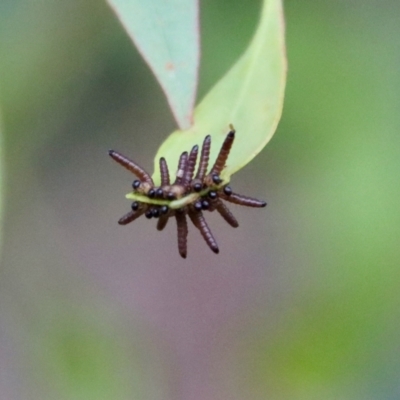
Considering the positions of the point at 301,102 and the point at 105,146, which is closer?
the point at 301,102

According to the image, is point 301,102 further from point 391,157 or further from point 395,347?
point 395,347

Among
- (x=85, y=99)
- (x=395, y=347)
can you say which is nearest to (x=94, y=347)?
(x=85, y=99)

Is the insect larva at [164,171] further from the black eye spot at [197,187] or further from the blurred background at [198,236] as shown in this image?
the blurred background at [198,236]

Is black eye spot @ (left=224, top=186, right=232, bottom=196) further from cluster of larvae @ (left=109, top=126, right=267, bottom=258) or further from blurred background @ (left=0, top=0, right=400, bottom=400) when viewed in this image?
blurred background @ (left=0, top=0, right=400, bottom=400)

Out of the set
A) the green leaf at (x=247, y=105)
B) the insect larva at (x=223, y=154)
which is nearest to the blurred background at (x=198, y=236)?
the green leaf at (x=247, y=105)

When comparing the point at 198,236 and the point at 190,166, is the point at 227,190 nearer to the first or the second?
the point at 190,166

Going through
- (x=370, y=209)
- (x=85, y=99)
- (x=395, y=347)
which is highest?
(x=85, y=99)
